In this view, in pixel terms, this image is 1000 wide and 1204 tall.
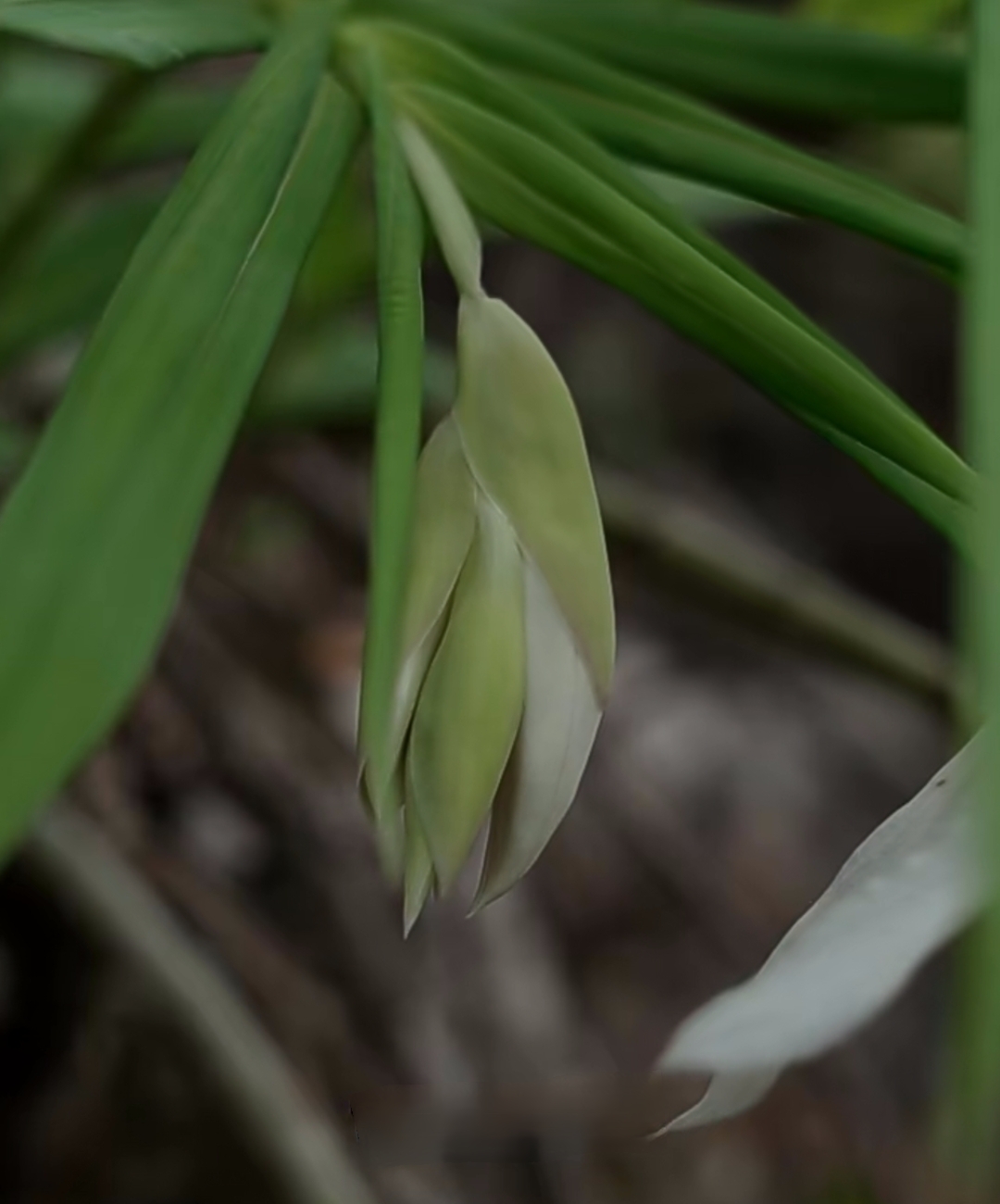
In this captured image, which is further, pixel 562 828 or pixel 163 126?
pixel 562 828

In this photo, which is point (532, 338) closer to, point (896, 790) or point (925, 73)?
point (925, 73)

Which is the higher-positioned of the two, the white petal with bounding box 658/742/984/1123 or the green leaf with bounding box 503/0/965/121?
the green leaf with bounding box 503/0/965/121

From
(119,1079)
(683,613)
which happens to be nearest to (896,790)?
(683,613)

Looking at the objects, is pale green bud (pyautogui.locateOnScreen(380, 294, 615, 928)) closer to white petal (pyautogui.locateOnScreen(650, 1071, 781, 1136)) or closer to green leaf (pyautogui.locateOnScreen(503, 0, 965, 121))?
white petal (pyautogui.locateOnScreen(650, 1071, 781, 1136))

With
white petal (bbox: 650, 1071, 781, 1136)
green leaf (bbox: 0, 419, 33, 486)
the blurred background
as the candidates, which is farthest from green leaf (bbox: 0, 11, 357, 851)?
green leaf (bbox: 0, 419, 33, 486)

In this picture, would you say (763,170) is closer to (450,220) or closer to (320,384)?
(450,220)

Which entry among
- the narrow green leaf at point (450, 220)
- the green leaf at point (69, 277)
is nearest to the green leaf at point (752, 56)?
the narrow green leaf at point (450, 220)

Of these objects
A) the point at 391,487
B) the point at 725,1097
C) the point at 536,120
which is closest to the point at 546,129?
the point at 536,120
